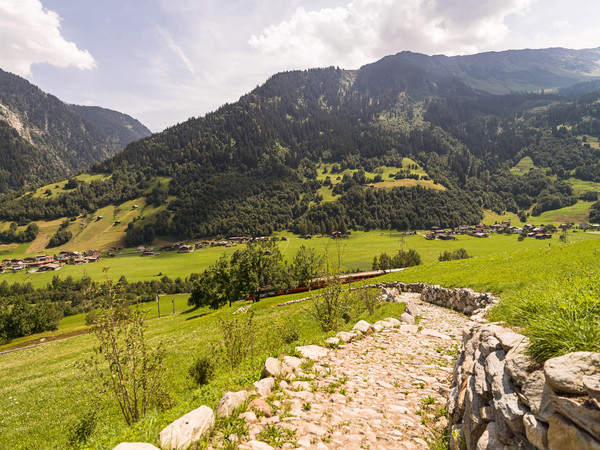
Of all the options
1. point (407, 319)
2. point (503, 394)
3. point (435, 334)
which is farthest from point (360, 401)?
point (407, 319)

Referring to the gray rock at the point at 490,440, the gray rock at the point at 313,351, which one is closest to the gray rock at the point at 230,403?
the gray rock at the point at 313,351

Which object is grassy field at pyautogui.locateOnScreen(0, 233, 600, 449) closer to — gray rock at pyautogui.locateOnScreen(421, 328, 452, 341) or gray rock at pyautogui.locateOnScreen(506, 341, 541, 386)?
gray rock at pyautogui.locateOnScreen(506, 341, 541, 386)

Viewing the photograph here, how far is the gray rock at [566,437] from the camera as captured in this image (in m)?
3.51

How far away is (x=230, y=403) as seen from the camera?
24.4 feet

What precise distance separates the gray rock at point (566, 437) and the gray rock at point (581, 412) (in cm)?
8

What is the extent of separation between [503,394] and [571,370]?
1583 millimetres

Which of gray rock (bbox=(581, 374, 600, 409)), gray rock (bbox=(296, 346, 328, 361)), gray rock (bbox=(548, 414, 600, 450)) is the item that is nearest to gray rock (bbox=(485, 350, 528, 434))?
gray rock (bbox=(548, 414, 600, 450))

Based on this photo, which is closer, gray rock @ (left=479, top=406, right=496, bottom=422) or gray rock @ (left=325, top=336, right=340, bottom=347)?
gray rock @ (left=479, top=406, right=496, bottom=422)

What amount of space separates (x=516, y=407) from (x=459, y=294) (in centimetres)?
1967

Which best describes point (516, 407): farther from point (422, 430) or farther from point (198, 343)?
point (198, 343)

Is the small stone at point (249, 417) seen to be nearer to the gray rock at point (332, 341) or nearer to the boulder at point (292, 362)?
the boulder at point (292, 362)

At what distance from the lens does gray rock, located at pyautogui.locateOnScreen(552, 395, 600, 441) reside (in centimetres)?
346

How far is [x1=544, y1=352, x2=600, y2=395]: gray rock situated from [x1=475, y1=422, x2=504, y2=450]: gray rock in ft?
5.44

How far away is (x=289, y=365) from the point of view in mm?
10398
